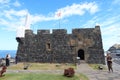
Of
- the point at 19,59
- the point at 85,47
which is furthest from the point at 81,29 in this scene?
the point at 19,59

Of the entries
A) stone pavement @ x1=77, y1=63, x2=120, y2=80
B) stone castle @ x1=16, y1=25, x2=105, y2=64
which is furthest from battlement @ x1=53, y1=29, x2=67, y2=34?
stone pavement @ x1=77, y1=63, x2=120, y2=80

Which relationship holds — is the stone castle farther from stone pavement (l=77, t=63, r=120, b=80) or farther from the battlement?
stone pavement (l=77, t=63, r=120, b=80)

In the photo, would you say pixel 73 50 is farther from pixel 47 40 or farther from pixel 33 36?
pixel 33 36

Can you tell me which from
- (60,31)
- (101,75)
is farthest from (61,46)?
(101,75)

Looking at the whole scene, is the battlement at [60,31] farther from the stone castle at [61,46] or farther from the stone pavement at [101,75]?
the stone pavement at [101,75]

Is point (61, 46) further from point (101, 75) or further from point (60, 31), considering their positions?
point (101, 75)

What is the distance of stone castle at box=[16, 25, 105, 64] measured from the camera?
2257 centimetres

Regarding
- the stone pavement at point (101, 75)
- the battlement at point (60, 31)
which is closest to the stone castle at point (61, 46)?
the battlement at point (60, 31)

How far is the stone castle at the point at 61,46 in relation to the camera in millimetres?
→ 22566

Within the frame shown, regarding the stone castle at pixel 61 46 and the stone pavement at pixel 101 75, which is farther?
the stone castle at pixel 61 46

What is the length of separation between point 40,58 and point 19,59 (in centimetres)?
286

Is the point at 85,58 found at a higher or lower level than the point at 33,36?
lower

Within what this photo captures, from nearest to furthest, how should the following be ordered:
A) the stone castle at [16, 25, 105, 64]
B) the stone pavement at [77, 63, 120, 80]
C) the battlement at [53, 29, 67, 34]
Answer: the stone pavement at [77, 63, 120, 80] < the stone castle at [16, 25, 105, 64] < the battlement at [53, 29, 67, 34]

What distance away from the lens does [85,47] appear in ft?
74.5
